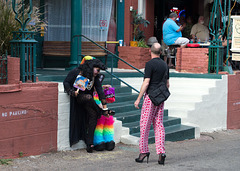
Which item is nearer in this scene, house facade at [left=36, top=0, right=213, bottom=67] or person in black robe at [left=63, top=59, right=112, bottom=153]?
person in black robe at [left=63, top=59, right=112, bottom=153]

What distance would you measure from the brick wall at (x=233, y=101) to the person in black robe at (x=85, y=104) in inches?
183

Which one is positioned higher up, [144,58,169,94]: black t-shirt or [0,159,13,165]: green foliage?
[144,58,169,94]: black t-shirt

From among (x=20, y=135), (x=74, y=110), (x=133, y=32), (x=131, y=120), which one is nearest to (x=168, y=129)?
(x=131, y=120)

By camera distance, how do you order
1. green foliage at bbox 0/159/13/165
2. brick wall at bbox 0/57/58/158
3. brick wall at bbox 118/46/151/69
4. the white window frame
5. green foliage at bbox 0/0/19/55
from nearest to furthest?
green foliage at bbox 0/159/13/165
brick wall at bbox 0/57/58/158
green foliage at bbox 0/0/19/55
brick wall at bbox 118/46/151/69
the white window frame

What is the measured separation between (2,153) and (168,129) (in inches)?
143

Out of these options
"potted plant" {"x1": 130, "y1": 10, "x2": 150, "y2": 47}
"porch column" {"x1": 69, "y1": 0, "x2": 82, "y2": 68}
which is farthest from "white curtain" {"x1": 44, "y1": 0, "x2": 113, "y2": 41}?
"porch column" {"x1": 69, "y1": 0, "x2": 82, "y2": 68}

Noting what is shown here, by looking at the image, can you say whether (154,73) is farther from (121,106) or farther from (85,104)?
(121,106)

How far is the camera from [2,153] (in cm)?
626

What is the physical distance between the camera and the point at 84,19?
39.2 ft

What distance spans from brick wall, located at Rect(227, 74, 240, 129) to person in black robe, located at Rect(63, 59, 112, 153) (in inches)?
183

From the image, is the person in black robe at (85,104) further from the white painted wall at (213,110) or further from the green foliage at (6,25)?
the white painted wall at (213,110)

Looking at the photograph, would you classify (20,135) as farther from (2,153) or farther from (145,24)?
(145,24)

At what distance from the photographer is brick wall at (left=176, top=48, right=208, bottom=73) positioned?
11.0 meters

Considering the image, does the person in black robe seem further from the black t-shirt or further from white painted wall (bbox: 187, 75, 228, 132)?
white painted wall (bbox: 187, 75, 228, 132)
